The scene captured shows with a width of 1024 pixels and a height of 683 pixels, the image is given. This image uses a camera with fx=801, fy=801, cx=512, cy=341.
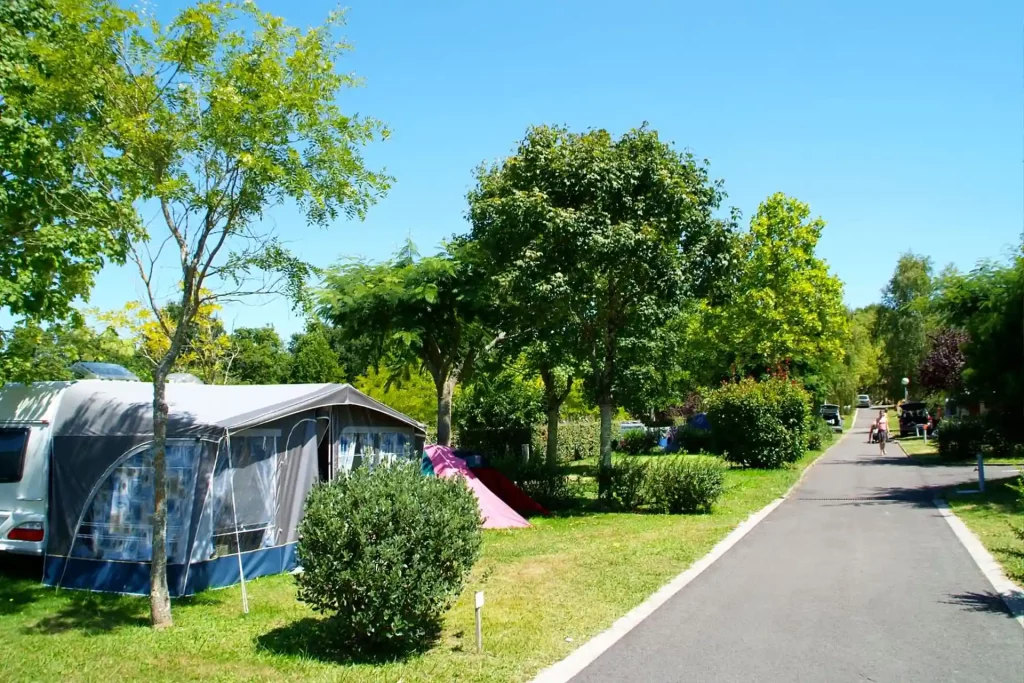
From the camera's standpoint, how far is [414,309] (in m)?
15.9

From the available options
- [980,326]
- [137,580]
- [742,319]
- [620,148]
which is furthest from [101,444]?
[742,319]

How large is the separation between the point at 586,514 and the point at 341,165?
1002cm

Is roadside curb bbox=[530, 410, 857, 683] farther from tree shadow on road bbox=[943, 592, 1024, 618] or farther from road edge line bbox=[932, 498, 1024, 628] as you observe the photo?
road edge line bbox=[932, 498, 1024, 628]

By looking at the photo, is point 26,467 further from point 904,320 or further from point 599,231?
point 904,320

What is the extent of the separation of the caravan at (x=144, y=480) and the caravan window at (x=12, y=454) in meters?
0.02

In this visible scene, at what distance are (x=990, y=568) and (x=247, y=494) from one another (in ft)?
30.2

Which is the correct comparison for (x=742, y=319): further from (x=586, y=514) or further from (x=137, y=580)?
(x=137, y=580)

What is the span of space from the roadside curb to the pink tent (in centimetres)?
391

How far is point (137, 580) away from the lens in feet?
30.2

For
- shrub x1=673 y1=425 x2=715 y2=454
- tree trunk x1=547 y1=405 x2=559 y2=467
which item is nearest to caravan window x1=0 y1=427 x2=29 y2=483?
tree trunk x1=547 y1=405 x2=559 y2=467

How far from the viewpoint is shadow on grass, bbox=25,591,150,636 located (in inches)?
304

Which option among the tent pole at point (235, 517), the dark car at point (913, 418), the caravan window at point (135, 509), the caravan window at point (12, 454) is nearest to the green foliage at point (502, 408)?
the tent pole at point (235, 517)

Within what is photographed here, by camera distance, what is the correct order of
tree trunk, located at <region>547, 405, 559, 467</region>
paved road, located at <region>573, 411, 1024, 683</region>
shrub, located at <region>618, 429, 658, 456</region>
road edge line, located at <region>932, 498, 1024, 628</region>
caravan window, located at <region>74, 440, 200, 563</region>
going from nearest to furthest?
paved road, located at <region>573, 411, 1024, 683</region>
road edge line, located at <region>932, 498, 1024, 628</region>
caravan window, located at <region>74, 440, 200, 563</region>
tree trunk, located at <region>547, 405, 559, 467</region>
shrub, located at <region>618, 429, 658, 456</region>

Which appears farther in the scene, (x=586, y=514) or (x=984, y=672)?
(x=586, y=514)
